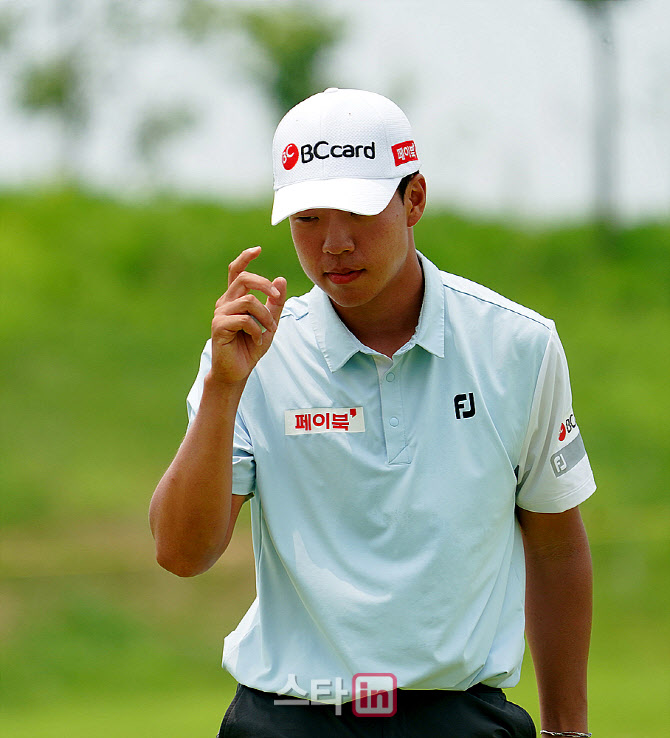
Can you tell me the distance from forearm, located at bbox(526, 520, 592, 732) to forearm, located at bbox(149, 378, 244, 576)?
23.3 inches

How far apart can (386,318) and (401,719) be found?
656 mm

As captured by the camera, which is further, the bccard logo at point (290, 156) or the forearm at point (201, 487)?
the bccard logo at point (290, 156)

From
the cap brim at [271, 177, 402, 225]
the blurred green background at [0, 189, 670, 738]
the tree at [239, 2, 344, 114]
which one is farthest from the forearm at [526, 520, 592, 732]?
the tree at [239, 2, 344, 114]

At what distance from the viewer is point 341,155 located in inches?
77.9

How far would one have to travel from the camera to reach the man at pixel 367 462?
1910 mm

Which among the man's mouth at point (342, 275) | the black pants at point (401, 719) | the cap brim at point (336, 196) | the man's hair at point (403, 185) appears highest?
the man's hair at point (403, 185)

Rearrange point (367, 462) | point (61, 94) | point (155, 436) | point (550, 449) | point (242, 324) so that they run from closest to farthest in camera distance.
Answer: point (242, 324), point (367, 462), point (550, 449), point (155, 436), point (61, 94)

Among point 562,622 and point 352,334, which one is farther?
point 562,622

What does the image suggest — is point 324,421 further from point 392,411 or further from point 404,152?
point 404,152

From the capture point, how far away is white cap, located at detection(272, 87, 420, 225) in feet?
6.32

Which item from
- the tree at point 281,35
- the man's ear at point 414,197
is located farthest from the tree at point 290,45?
the man's ear at point 414,197

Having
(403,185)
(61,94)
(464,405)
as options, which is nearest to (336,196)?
(403,185)

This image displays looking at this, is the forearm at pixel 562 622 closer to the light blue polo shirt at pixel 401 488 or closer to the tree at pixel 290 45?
the light blue polo shirt at pixel 401 488

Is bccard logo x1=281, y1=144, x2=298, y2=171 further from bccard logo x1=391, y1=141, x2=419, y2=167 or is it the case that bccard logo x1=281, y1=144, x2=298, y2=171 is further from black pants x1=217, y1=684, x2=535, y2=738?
black pants x1=217, y1=684, x2=535, y2=738
